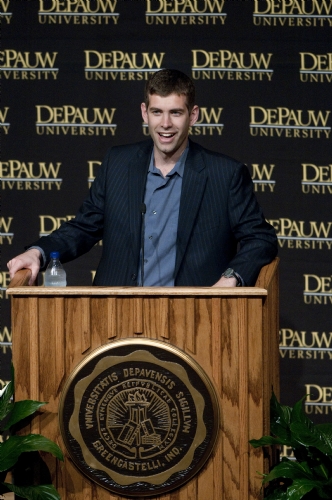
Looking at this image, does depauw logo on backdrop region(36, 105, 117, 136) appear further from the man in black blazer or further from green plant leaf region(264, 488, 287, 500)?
green plant leaf region(264, 488, 287, 500)

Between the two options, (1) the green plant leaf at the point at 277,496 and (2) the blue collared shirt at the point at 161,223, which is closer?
(1) the green plant leaf at the point at 277,496

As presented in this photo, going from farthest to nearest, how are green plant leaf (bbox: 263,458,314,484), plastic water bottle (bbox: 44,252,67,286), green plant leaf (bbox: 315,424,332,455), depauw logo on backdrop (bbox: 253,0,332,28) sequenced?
depauw logo on backdrop (bbox: 253,0,332,28), plastic water bottle (bbox: 44,252,67,286), green plant leaf (bbox: 315,424,332,455), green plant leaf (bbox: 263,458,314,484)

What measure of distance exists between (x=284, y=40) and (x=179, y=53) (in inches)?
24.0

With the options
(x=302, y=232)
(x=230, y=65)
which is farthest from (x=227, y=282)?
(x=230, y=65)

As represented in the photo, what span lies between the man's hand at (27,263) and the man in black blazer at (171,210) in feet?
0.42

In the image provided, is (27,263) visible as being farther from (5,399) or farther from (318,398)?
(318,398)

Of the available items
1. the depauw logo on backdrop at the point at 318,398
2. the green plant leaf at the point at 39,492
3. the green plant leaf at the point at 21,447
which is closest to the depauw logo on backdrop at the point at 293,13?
the depauw logo on backdrop at the point at 318,398

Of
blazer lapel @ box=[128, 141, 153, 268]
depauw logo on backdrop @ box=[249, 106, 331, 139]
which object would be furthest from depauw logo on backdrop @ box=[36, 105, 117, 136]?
blazer lapel @ box=[128, 141, 153, 268]

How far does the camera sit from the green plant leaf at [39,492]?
3268mm

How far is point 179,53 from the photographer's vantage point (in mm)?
5727

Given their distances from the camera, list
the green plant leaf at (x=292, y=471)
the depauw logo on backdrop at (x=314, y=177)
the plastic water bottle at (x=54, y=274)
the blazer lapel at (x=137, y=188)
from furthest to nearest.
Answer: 1. the depauw logo on backdrop at (x=314, y=177)
2. the blazer lapel at (x=137, y=188)
3. the plastic water bottle at (x=54, y=274)
4. the green plant leaf at (x=292, y=471)

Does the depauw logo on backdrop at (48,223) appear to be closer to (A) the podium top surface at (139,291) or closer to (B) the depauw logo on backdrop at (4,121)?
(B) the depauw logo on backdrop at (4,121)

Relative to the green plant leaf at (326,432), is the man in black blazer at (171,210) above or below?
above

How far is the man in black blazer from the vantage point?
3.93 meters
